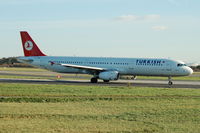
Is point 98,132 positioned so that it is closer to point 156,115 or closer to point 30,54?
point 156,115

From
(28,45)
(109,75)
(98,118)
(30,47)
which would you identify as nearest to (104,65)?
(109,75)

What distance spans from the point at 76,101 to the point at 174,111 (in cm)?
680

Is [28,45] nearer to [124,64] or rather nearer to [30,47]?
[30,47]

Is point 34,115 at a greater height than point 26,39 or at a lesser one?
lesser

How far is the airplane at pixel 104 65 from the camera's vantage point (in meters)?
45.4

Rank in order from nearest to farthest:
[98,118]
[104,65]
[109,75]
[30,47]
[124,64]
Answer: [98,118], [109,75], [124,64], [104,65], [30,47]

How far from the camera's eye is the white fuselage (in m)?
45.3

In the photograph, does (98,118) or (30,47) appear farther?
(30,47)

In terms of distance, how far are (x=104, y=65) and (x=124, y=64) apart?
113 inches

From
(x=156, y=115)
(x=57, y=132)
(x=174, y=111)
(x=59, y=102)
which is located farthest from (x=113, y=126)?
(x=59, y=102)

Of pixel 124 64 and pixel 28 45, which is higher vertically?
pixel 28 45

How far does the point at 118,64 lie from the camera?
47281 millimetres

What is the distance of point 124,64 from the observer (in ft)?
154

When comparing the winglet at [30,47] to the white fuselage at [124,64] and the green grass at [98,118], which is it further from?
the green grass at [98,118]
